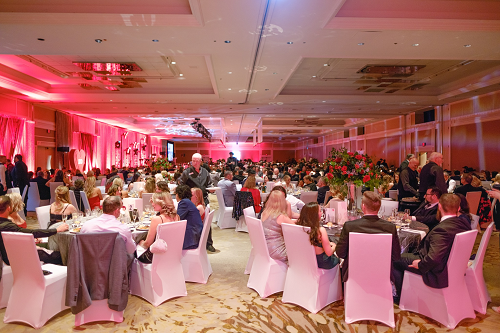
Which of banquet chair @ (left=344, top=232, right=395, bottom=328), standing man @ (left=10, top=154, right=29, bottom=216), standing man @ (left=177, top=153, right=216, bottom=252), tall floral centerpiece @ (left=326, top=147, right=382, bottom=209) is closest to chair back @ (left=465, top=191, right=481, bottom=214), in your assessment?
tall floral centerpiece @ (left=326, top=147, right=382, bottom=209)

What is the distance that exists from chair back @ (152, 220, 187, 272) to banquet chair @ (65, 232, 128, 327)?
0.43m

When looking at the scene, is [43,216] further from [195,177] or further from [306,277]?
[306,277]

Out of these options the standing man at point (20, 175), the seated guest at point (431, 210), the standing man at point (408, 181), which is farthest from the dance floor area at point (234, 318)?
the standing man at point (20, 175)

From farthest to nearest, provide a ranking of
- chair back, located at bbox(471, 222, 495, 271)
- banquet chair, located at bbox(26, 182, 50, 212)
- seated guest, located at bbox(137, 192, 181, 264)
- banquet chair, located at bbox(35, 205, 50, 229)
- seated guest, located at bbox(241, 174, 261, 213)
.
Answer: banquet chair, located at bbox(26, 182, 50, 212) < seated guest, located at bbox(241, 174, 261, 213) < banquet chair, located at bbox(35, 205, 50, 229) < seated guest, located at bbox(137, 192, 181, 264) < chair back, located at bbox(471, 222, 495, 271)

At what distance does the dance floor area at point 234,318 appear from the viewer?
9.91ft

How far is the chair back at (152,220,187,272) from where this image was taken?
3358 mm

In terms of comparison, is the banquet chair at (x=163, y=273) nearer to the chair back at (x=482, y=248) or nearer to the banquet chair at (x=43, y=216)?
the banquet chair at (x=43, y=216)

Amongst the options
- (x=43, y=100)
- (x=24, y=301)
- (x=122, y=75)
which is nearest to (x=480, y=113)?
(x=122, y=75)

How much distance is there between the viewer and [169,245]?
3469 millimetres

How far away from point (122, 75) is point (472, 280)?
27.5 feet

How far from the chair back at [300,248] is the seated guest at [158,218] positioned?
1.19 meters

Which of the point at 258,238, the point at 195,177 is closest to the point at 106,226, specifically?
the point at 258,238

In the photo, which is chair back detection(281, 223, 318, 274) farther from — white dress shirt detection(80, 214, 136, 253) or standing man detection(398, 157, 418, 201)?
standing man detection(398, 157, 418, 201)

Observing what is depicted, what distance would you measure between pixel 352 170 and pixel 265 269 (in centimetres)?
169
